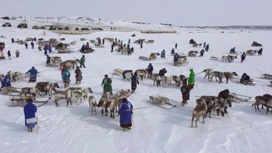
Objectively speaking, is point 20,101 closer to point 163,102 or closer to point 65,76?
point 65,76

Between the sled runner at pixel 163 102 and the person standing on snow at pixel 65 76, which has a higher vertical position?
the person standing on snow at pixel 65 76

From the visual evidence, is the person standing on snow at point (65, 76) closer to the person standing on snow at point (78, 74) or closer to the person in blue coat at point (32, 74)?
the person standing on snow at point (78, 74)

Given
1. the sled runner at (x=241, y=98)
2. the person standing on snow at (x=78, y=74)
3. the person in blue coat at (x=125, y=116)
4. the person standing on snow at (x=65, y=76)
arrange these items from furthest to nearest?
the person standing on snow at (x=78, y=74), the person standing on snow at (x=65, y=76), the sled runner at (x=241, y=98), the person in blue coat at (x=125, y=116)

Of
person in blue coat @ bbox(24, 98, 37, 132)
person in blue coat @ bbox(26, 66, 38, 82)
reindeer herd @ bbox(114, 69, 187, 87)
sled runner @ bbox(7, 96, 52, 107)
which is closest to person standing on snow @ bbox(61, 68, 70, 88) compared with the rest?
person in blue coat @ bbox(26, 66, 38, 82)

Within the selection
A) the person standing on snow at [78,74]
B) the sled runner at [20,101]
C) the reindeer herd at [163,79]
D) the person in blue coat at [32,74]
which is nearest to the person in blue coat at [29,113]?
the sled runner at [20,101]

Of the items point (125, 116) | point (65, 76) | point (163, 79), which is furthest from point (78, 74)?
point (125, 116)

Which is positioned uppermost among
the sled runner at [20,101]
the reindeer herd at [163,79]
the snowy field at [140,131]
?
the reindeer herd at [163,79]

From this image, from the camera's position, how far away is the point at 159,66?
2438 centimetres

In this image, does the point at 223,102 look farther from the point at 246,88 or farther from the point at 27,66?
the point at 27,66

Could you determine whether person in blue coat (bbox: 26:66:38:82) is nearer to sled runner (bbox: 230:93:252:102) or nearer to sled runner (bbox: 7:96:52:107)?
sled runner (bbox: 7:96:52:107)

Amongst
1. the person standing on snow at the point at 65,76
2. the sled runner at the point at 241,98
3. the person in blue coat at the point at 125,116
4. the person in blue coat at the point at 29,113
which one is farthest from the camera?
the person standing on snow at the point at 65,76

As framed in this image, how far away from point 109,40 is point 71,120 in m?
35.6

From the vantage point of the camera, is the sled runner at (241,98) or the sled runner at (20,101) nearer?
the sled runner at (20,101)

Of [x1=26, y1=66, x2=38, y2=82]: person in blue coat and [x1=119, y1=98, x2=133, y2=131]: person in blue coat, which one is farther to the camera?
[x1=26, y1=66, x2=38, y2=82]: person in blue coat
